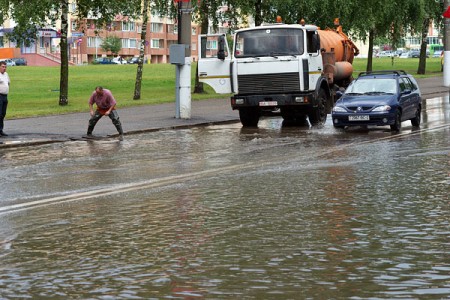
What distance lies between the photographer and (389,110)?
26406 mm

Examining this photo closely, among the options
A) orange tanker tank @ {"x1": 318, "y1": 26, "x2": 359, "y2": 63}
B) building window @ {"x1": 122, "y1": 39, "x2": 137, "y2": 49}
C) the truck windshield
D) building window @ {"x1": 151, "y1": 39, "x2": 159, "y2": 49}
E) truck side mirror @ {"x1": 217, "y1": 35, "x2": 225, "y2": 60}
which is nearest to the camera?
the truck windshield

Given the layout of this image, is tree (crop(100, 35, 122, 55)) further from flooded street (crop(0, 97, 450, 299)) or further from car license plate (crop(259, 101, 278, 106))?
flooded street (crop(0, 97, 450, 299))

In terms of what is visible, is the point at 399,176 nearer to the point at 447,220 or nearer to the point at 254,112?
the point at 447,220

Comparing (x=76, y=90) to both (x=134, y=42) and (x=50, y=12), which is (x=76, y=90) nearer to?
(x=50, y=12)

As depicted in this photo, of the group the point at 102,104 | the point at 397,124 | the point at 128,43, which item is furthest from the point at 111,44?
the point at 397,124

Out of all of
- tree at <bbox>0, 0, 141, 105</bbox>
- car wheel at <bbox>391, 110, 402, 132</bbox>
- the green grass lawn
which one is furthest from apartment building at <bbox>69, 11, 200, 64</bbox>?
car wheel at <bbox>391, 110, 402, 132</bbox>

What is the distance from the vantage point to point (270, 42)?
29359 mm

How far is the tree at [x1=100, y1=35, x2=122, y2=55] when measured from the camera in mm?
151125

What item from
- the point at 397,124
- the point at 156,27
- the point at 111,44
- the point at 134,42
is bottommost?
the point at 397,124

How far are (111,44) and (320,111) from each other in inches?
4821

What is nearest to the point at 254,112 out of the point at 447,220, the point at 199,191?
the point at 199,191

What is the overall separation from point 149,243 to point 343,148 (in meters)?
11.7

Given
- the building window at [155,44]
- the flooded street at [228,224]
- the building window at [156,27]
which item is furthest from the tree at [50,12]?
the building window at [155,44]

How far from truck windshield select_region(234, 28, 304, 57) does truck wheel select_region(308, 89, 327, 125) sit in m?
1.76
